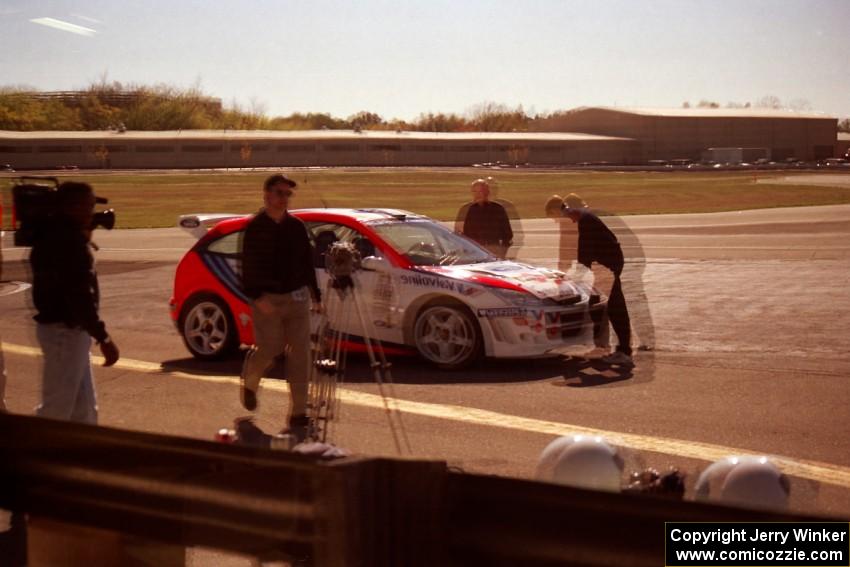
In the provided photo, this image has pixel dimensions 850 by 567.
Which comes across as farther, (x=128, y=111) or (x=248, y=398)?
(x=128, y=111)

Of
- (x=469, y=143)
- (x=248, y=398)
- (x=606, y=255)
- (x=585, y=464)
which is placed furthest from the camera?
(x=469, y=143)

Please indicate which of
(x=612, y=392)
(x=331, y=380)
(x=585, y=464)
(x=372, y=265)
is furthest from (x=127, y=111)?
(x=585, y=464)

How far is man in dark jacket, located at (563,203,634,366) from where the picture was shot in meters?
9.91

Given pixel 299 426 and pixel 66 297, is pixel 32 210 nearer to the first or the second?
pixel 66 297

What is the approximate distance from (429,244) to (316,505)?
7.05 meters

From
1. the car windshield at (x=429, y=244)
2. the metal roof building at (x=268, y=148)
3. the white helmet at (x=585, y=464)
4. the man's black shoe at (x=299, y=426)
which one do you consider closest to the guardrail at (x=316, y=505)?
the white helmet at (x=585, y=464)

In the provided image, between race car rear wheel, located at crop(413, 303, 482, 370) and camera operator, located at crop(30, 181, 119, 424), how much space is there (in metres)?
4.09

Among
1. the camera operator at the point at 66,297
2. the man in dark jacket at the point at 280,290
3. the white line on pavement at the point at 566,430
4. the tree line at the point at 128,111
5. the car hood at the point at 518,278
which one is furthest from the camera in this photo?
the car hood at the point at 518,278

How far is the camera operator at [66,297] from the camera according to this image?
541 cm

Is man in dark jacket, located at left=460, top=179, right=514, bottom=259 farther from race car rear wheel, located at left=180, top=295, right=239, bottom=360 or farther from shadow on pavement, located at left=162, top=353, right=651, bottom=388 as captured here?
race car rear wheel, located at left=180, top=295, right=239, bottom=360

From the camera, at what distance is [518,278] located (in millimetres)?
9570

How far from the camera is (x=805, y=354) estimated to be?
10.0m

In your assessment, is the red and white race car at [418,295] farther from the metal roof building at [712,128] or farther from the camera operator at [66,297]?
the metal roof building at [712,128]

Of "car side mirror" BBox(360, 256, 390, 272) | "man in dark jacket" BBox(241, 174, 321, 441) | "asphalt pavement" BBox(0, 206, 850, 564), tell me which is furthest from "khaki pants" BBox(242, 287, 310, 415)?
"car side mirror" BBox(360, 256, 390, 272)
